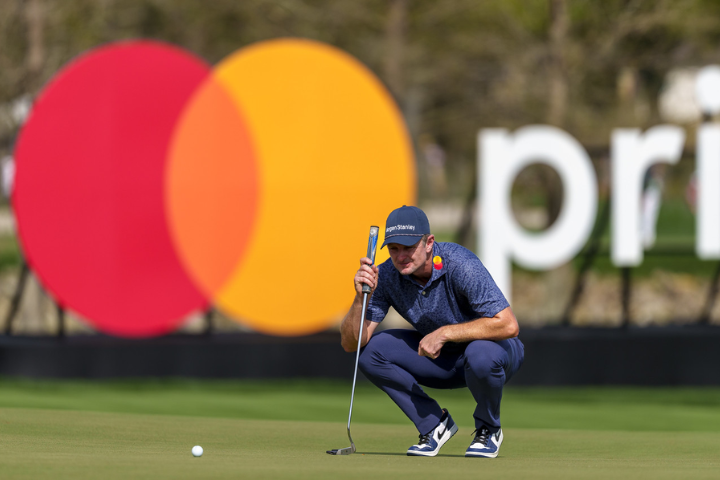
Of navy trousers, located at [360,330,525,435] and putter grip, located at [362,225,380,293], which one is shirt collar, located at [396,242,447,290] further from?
navy trousers, located at [360,330,525,435]

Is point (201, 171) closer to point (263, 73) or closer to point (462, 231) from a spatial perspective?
point (263, 73)

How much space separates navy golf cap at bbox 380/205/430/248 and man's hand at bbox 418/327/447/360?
0.54 m

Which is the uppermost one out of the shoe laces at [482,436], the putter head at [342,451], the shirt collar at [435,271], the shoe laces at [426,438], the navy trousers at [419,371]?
the shirt collar at [435,271]

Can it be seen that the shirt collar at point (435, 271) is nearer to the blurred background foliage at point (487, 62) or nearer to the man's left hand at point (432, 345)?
the man's left hand at point (432, 345)

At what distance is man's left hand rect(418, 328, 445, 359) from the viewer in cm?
612

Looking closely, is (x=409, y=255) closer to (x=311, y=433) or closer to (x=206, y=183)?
(x=311, y=433)

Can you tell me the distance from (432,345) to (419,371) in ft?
1.68

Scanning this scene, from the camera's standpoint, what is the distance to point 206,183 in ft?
42.7

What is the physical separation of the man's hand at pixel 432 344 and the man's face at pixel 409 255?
0.37m

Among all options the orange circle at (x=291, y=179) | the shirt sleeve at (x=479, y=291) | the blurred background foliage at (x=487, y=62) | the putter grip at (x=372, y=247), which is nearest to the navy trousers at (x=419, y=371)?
Answer: the shirt sleeve at (x=479, y=291)

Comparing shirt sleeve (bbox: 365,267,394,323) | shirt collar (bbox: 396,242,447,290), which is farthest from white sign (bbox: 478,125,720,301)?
shirt collar (bbox: 396,242,447,290)

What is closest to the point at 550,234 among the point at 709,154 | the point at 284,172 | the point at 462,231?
the point at 462,231

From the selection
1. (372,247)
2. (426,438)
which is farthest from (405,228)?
(426,438)

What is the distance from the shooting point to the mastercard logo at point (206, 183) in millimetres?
12422
